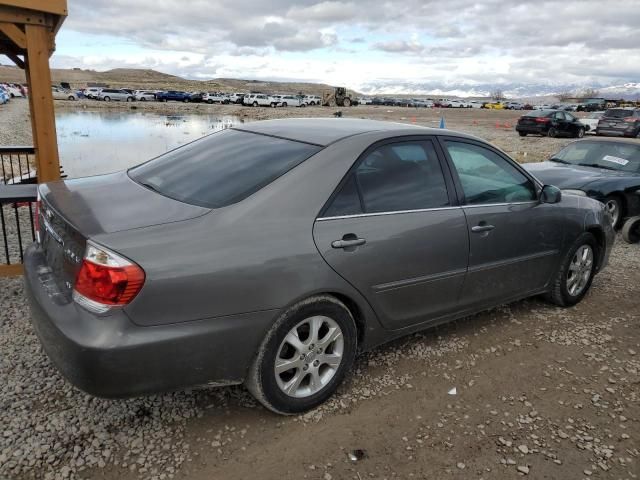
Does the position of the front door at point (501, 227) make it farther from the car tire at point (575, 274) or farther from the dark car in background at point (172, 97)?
the dark car in background at point (172, 97)

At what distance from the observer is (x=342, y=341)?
316 centimetres

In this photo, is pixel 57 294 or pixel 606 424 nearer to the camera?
pixel 57 294

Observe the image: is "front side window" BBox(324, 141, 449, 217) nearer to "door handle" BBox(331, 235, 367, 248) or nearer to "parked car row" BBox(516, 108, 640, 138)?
"door handle" BBox(331, 235, 367, 248)

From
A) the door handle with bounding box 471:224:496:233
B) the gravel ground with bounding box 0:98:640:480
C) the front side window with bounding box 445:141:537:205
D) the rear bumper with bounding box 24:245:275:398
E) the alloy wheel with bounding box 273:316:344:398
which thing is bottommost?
the gravel ground with bounding box 0:98:640:480

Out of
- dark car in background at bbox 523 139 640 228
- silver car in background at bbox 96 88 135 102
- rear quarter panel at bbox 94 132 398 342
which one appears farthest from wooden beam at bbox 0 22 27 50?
silver car in background at bbox 96 88 135 102

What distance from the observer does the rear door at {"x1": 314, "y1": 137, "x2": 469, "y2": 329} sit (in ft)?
10.1

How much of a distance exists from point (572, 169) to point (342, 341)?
6747mm

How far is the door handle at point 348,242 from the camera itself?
2977 millimetres

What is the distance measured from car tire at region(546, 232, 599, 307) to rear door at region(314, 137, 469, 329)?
1.50 metres

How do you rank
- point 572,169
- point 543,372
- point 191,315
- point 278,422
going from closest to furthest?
Answer: point 191,315 < point 278,422 < point 543,372 < point 572,169

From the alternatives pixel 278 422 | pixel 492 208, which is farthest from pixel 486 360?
pixel 278 422

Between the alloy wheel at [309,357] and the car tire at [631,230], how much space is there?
19.8 ft

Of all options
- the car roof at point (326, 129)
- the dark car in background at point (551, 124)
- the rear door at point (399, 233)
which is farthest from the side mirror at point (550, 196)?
the dark car in background at point (551, 124)

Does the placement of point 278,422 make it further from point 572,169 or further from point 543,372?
point 572,169
